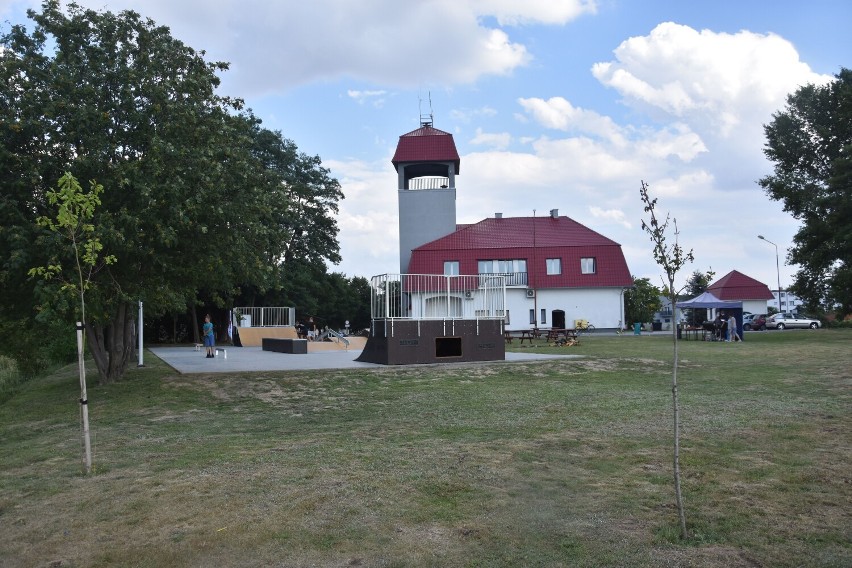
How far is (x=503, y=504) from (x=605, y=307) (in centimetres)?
4918

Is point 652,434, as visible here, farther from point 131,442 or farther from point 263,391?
point 263,391

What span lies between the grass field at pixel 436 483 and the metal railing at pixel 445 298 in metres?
7.09

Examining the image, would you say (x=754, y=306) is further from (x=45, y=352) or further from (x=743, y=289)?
(x=45, y=352)

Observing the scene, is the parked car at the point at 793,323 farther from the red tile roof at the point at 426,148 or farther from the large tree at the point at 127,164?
the large tree at the point at 127,164

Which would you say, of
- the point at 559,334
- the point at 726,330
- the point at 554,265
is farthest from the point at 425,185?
the point at 726,330

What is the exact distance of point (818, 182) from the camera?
42156 mm

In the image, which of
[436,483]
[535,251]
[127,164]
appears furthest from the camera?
[535,251]

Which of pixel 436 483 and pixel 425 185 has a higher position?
pixel 425 185

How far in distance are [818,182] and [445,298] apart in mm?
32114

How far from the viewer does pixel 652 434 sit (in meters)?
8.66

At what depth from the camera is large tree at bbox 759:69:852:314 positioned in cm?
3391

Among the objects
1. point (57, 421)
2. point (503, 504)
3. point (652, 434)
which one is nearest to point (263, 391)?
point (57, 421)

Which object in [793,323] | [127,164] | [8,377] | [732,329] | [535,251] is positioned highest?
[535,251]

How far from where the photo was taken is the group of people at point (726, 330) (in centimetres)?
3372
